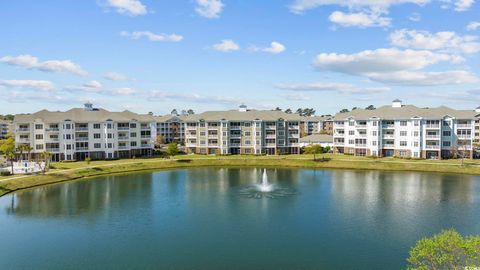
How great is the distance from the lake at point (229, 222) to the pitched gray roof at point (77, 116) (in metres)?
29.2

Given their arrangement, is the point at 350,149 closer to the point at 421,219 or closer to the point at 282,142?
the point at 282,142

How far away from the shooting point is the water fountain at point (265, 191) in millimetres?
56906

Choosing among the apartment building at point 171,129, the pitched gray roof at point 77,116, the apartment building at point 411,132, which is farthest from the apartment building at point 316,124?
the pitched gray roof at point 77,116

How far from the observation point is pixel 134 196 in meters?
57.1

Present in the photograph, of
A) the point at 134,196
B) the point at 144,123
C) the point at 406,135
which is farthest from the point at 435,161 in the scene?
the point at 144,123

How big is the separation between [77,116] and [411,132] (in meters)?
83.0

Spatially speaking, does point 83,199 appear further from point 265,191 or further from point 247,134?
point 247,134

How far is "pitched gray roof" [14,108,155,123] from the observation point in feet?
300

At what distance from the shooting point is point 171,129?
506ft

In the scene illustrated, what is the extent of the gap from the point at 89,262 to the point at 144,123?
7383 centimetres

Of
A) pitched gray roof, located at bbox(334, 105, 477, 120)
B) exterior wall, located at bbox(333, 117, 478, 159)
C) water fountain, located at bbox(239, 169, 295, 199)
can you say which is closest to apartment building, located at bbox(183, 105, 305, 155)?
pitched gray roof, located at bbox(334, 105, 477, 120)

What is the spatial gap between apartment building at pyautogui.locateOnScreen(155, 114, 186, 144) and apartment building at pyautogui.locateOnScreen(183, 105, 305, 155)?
4457cm

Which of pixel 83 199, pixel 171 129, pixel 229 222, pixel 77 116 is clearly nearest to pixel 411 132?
pixel 229 222

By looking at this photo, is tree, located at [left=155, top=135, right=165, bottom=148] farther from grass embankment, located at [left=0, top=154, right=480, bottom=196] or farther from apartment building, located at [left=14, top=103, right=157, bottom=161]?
grass embankment, located at [left=0, top=154, right=480, bottom=196]
